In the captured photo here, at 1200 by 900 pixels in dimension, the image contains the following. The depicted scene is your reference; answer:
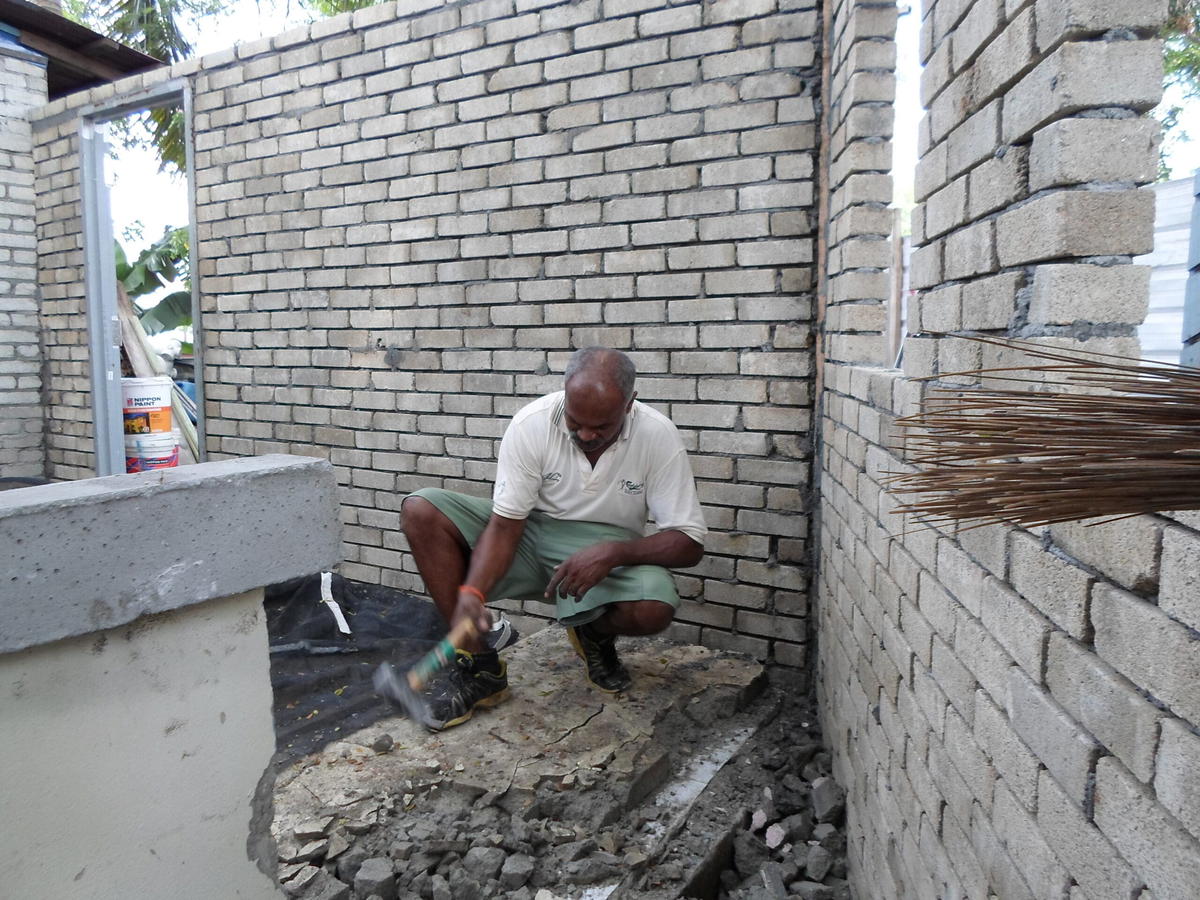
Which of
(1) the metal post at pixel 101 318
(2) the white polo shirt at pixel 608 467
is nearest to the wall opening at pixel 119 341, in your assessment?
(1) the metal post at pixel 101 318

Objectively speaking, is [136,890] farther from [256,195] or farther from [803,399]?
[256,195]

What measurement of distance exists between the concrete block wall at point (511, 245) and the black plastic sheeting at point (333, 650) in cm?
28

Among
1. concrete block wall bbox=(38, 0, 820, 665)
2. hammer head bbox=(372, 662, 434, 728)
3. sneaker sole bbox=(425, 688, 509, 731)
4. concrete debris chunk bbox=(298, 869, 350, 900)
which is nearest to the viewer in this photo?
concrete debris chunk bbox=(298, 869, 350, 900)

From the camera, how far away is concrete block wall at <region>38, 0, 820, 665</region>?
3254 millimetres

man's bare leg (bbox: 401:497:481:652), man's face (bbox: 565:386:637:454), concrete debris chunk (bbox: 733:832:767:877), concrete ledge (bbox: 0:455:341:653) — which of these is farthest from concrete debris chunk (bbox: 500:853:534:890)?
man's face (bbox: 565:386:637:454)

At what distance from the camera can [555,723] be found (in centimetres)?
279

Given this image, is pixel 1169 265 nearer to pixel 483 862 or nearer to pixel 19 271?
pixel 483 862

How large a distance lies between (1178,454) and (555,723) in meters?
2.40

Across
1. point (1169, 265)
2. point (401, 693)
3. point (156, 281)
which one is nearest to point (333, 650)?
point (401, 693)

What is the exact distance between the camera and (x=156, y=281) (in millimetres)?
9703

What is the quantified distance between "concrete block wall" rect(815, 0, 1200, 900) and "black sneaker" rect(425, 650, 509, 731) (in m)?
1.43

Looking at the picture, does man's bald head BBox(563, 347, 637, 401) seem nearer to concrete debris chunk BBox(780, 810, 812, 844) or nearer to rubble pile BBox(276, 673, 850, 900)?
rubble pile BBox(276, 673, 850, 900)

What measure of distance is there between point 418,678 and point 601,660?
0.67 m

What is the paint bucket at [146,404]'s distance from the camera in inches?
233
